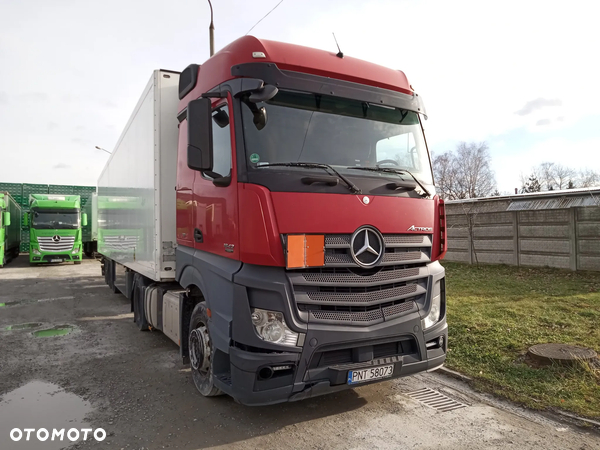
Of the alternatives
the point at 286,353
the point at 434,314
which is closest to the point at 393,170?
the point at 434,314

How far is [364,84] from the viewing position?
420 cm

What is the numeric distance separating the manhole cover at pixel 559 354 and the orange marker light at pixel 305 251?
320 cm

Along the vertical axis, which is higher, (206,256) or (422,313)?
(206,256)

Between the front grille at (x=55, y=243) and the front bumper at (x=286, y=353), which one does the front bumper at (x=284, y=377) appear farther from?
the front grille at (x=55, y=243)

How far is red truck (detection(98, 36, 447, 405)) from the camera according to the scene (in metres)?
3.41

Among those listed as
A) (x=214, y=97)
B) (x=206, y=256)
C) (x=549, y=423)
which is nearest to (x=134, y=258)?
(x=206, y=256)

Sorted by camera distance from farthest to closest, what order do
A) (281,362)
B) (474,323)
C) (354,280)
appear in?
1. (474,323)
2. (354,280)
3. (281,362)

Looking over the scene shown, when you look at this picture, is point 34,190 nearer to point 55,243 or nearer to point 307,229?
point 55,243

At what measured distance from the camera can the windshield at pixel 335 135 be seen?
12.0 ft

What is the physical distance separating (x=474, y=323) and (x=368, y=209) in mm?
4119

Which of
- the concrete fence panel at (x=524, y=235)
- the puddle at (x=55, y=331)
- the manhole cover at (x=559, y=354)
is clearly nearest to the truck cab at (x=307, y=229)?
the manhole cover at (x=559, y=354)

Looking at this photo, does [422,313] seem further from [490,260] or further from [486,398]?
[490,260]

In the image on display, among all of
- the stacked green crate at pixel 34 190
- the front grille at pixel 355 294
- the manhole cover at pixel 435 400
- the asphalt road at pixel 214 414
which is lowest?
the manhole cover at pixel 435 400

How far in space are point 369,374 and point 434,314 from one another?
3.13 feet
